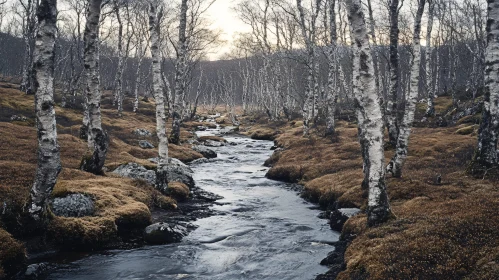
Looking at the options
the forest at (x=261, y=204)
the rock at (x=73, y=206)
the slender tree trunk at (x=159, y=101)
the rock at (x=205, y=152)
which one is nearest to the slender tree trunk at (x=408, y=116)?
the forest at (x=261, y=204)

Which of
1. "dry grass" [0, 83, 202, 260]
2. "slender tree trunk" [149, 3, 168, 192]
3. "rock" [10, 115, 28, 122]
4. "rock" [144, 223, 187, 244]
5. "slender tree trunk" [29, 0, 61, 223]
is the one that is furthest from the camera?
"rock" [10, 115, 28, 122]

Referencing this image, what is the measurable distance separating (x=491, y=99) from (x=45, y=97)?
1489 centimetres

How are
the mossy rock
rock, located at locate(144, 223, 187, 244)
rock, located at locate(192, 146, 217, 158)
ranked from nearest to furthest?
rock, located at locate(144, 223, 187, 244), the mossy rock, rock, located at locate(192, 146, 217, 158)

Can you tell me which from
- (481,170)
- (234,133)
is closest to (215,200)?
(481,170)

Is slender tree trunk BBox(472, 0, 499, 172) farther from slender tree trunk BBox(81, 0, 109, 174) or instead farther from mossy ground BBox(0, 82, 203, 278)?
slender tree trunk BBox(81, 0, 109, 174)

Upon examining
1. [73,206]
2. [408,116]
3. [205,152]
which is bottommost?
[205,152]

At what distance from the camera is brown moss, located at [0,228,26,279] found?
8436 millimetres

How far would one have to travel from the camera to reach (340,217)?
43.0 ft

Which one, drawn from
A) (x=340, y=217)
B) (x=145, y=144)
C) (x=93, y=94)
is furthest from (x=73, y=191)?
(x=145, y=144)

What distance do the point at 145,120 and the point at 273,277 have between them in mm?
40881

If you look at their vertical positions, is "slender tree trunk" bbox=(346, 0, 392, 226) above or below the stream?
above

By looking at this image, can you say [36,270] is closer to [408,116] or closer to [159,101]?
[159,101]

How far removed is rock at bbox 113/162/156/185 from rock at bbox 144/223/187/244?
5392 millimetres

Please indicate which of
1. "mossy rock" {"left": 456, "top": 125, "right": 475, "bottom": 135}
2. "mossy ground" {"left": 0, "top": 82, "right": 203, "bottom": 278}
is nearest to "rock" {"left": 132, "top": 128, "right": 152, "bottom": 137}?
"mossy ground" {"left": 0, "top": 82, "right": 203, "bottom": 278}
